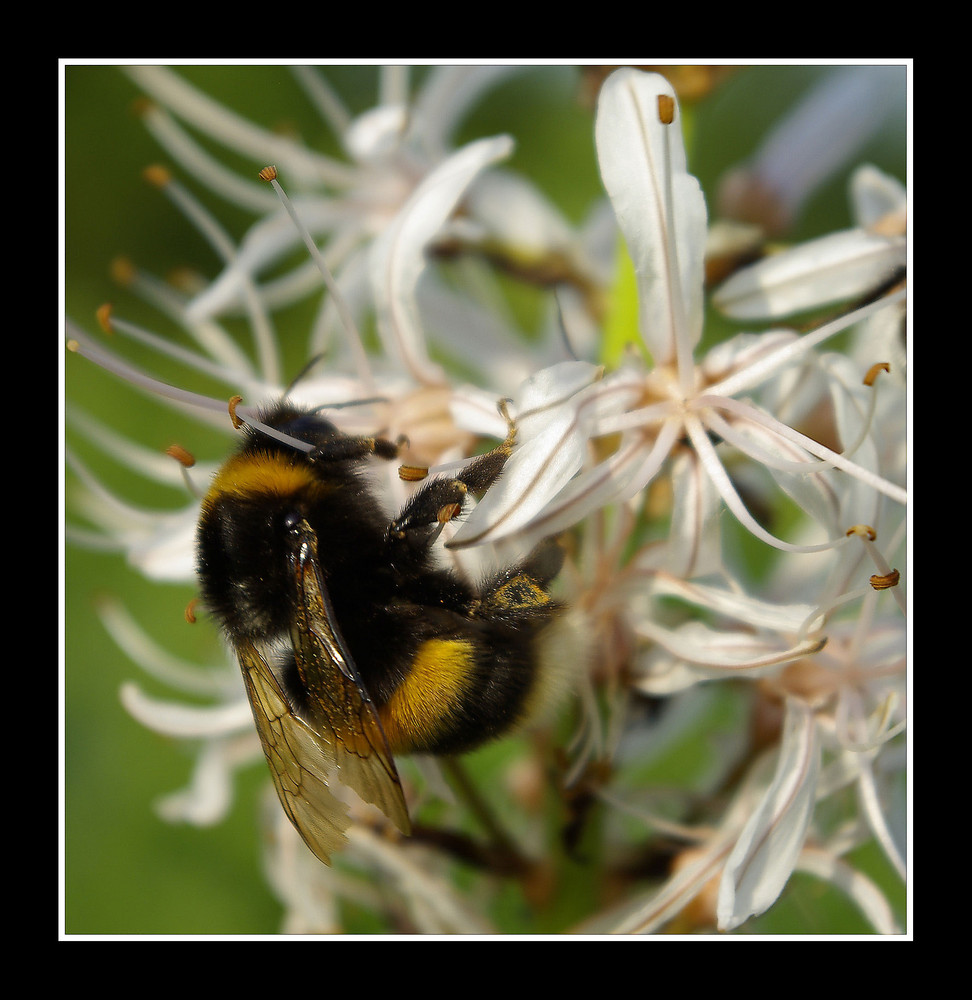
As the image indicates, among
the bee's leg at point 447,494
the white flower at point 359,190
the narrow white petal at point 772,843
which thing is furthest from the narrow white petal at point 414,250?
the narrow white petal at point 772,843

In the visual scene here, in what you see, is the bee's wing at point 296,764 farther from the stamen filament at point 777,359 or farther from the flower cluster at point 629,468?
the stamen filament at point 777,359

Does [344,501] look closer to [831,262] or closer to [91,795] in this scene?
[831,262]

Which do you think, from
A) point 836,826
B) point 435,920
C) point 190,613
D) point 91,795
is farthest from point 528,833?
point 91,795

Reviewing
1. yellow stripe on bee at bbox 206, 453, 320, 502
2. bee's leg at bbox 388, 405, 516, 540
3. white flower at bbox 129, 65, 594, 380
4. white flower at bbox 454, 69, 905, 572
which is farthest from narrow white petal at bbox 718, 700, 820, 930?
white flower at bbox 129, 65, 594, 380

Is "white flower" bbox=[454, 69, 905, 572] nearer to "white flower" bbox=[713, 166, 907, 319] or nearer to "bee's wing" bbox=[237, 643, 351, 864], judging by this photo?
"white flower" bbox=[713, 166, 907, 319]

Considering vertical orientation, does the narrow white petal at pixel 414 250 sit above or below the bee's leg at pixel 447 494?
above

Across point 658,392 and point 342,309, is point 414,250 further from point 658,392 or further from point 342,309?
point 658,392

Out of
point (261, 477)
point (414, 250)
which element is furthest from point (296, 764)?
point (414, 250)
